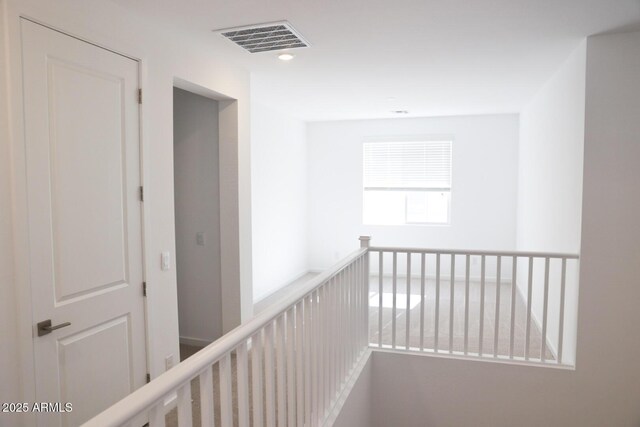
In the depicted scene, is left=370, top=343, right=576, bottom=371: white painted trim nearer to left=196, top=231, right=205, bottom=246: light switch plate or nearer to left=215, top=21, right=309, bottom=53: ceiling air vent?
left=196, top=231, right=205, bottom=246: light switch plate

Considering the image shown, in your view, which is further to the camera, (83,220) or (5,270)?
(83,220)

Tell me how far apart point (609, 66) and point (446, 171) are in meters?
3.89

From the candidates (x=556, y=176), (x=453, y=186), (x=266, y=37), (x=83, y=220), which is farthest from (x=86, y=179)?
(x=453, y=186)

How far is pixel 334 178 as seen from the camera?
7312 mm

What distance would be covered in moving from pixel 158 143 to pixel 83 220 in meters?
0.75

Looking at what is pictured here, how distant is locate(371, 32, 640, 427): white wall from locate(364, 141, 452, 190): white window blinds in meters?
3.81

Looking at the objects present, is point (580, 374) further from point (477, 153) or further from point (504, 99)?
point (477, 153)

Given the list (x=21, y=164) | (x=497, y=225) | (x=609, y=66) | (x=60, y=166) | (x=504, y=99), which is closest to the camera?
(x=21, y=164)

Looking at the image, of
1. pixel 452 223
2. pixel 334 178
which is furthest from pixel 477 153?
pixel 334 178

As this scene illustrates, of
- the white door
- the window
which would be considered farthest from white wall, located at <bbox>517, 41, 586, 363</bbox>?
the white door

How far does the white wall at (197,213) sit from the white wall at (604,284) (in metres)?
2.40

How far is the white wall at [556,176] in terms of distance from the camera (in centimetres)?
318

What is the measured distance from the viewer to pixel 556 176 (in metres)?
3.82

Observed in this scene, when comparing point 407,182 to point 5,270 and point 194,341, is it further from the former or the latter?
point 5,270
